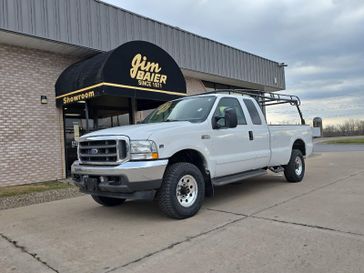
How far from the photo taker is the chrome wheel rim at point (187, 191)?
5.75 meters

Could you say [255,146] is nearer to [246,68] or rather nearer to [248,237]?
[248,237]

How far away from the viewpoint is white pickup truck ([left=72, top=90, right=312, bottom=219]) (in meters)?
5.36

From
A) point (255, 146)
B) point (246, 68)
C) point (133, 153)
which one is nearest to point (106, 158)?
point (133, 153)

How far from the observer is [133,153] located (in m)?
5.37

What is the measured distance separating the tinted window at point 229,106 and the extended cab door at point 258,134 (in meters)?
0.22

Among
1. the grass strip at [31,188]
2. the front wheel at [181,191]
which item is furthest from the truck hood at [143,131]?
the grass strip at [31,188]

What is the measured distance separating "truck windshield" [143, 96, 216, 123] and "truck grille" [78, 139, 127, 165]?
1460 mm

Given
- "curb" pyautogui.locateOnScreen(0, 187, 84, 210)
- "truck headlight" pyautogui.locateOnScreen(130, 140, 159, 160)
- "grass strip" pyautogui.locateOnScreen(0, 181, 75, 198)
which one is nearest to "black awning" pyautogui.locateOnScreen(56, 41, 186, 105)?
"grass strip" pyautogui.locateOnScreen(0, 181, 75, 198)

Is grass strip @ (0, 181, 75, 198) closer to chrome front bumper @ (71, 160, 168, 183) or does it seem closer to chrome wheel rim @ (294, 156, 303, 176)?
chrome front bumper @ (71, 160, 168, 183)

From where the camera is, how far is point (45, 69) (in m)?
11.1

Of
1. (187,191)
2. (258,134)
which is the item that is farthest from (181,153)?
(258,134)

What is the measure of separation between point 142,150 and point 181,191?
1018mm

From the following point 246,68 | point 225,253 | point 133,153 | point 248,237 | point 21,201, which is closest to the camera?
point 225,253

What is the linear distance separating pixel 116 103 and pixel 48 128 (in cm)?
281
